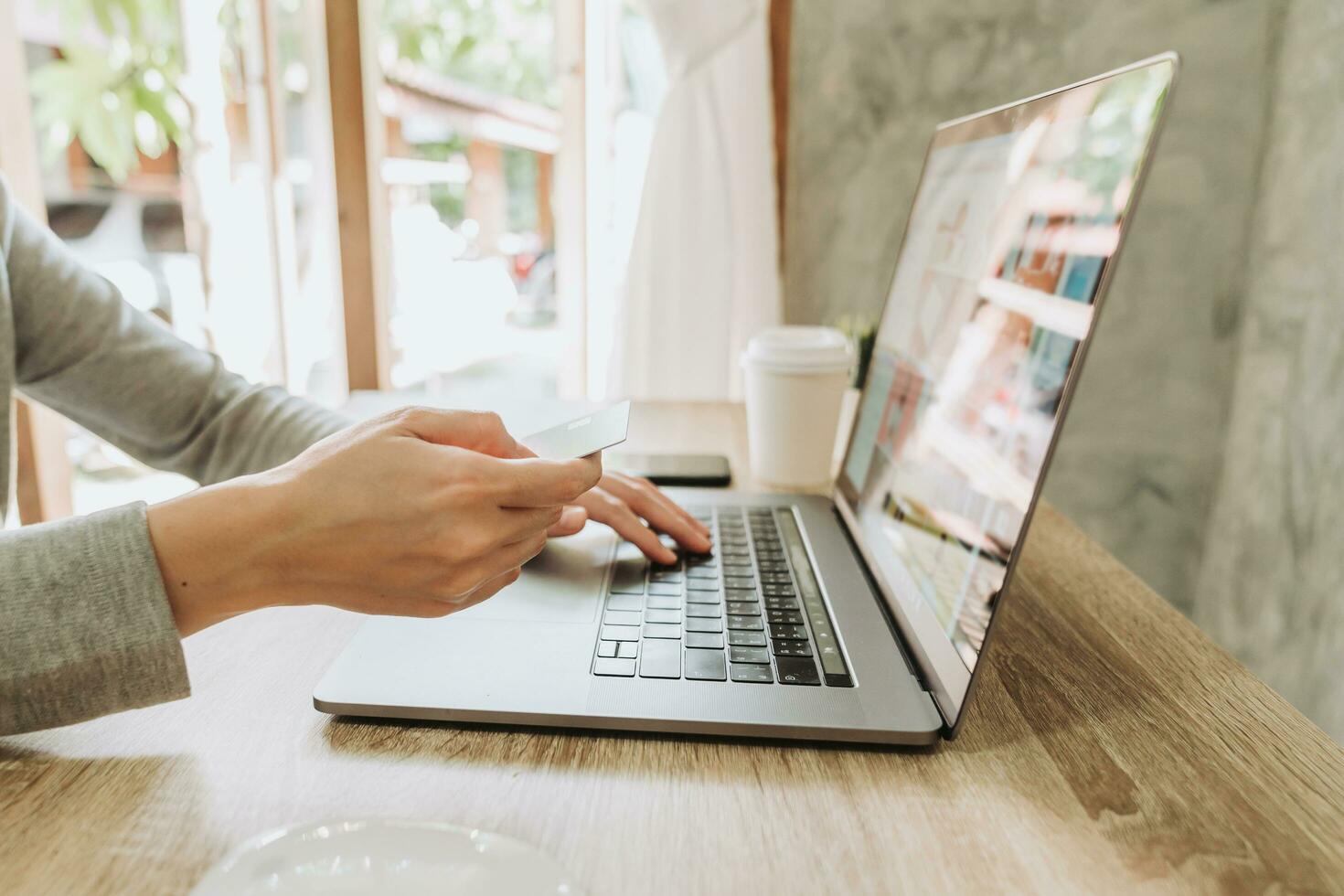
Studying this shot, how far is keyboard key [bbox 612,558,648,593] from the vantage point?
587 millimetres

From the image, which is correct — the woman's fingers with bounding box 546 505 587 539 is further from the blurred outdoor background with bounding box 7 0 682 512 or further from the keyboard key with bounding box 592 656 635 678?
the blurred outdoor background with bounding box 7 0 682 512

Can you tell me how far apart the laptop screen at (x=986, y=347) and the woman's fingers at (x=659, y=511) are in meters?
0.13

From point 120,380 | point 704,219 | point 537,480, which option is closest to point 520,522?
point 537,480

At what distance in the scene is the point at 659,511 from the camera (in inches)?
26.7

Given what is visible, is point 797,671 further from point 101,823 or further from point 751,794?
point 101,823

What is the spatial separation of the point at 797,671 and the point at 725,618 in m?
0.08

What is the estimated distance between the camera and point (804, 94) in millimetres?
1628

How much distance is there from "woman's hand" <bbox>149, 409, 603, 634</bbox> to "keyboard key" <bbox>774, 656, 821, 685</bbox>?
148 millimetres

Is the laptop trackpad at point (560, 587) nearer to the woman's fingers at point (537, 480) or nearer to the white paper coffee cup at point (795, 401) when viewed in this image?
the woman's fingers at point (537, 480)

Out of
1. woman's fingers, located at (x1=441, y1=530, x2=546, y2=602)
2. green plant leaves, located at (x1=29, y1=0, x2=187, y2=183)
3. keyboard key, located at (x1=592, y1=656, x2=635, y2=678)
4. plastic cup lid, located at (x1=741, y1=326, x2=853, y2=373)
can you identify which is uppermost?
green plant leaves, located at (x1=29, y1=0, x2=187, y2=183)

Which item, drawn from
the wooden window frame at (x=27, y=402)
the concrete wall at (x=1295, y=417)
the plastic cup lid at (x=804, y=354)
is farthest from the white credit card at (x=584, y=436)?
the wooden window frame at (x=27, y=402)

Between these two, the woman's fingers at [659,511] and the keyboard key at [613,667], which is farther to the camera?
the woman's fingers at [659,511]

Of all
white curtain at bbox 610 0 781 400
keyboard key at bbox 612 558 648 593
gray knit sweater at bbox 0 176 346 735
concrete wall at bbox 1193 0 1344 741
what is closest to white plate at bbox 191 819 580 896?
keyboard key at bbox 612 558 648 593

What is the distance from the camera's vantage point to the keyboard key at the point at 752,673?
0.46 metres
